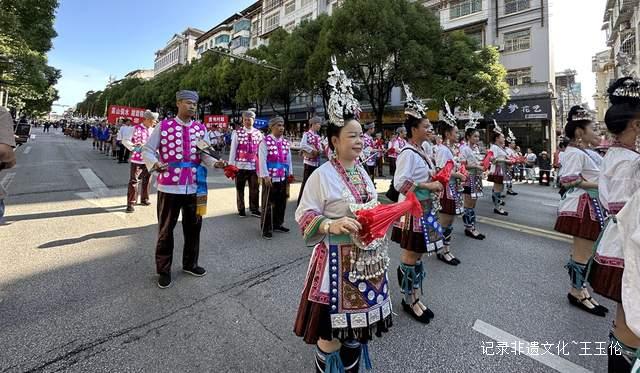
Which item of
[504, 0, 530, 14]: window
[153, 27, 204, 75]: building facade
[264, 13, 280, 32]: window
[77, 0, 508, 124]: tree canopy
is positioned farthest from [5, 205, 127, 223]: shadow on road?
[153, 27, 204, 75]: building facade

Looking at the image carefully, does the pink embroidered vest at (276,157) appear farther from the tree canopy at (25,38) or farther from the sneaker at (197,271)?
the tree canopy at (25,38)

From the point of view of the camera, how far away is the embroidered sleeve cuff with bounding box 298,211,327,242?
1.97m

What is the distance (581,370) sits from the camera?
2529 millimetres

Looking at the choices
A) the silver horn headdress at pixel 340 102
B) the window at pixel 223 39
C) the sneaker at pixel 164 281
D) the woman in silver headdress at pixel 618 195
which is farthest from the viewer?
the window at pixel 223 39

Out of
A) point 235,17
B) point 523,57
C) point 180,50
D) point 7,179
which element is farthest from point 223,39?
point 7,179

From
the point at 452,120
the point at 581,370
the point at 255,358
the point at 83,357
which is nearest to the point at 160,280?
the point at 83,357

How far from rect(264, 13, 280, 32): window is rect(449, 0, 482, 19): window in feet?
75.6

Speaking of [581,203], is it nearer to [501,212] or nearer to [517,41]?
[501,212]

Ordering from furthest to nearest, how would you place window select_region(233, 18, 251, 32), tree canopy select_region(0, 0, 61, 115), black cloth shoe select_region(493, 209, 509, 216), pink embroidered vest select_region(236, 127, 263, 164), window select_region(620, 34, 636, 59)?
window select_region(233, 18, 251, 32) → window select_region(620, 34, 636, 59) → tree canopy select_region(0, 0, 61, 115) → black cloth shoe select_region(493, 209, 509, 216) → pink embroidered vest select_region(236, 127, 263, 164)

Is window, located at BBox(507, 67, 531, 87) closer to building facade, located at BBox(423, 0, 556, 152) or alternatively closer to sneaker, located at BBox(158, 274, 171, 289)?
building facade, located at BBox(423, 0, 556, 152)

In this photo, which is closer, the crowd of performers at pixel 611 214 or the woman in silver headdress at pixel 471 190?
the crowd of performers at pixel 611 214

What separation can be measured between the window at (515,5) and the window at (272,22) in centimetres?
2700

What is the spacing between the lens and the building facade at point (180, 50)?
7256cm

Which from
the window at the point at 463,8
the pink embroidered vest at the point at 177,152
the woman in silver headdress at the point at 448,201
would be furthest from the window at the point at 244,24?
the pink embroidered vest at the point at 177,152
